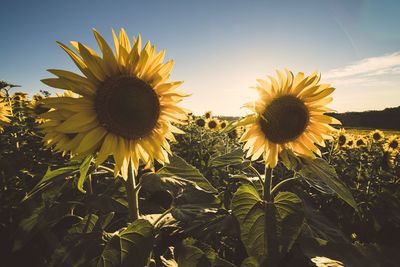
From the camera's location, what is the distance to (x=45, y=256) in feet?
12.0

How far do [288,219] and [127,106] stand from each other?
1.37 meters

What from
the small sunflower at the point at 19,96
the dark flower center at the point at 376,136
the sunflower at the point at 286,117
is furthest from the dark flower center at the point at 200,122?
the sunflower at the point at 286,117

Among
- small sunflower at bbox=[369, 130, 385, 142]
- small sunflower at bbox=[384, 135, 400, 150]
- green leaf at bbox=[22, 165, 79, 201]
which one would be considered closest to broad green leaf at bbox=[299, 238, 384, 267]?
green leaf at bbox=[22, 165, 79, 201]

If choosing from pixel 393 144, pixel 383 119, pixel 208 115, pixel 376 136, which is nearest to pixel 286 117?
pixel 393 144

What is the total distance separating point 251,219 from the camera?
6.20 ft

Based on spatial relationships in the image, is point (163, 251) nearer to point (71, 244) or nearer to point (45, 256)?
point (71, 244)

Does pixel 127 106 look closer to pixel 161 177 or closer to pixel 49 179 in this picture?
pixel 161 177

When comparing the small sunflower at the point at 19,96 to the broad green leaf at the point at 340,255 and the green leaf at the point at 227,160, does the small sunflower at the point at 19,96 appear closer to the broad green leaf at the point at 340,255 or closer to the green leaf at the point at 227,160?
the green leaf at the point at 227,160

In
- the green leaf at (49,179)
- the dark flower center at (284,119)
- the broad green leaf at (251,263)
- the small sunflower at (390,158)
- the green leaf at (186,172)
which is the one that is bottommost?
the small sunflower at (390,158)

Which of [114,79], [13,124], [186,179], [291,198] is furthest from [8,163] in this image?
[291,198]

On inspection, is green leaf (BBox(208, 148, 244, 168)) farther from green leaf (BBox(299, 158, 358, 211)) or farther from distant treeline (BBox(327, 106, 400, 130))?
distant treeline (BBox(327, 106, 400, 130))

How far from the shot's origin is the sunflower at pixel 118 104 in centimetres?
173

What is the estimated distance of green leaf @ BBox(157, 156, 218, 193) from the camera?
178 centimetres

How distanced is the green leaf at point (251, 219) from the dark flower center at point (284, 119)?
72cm
